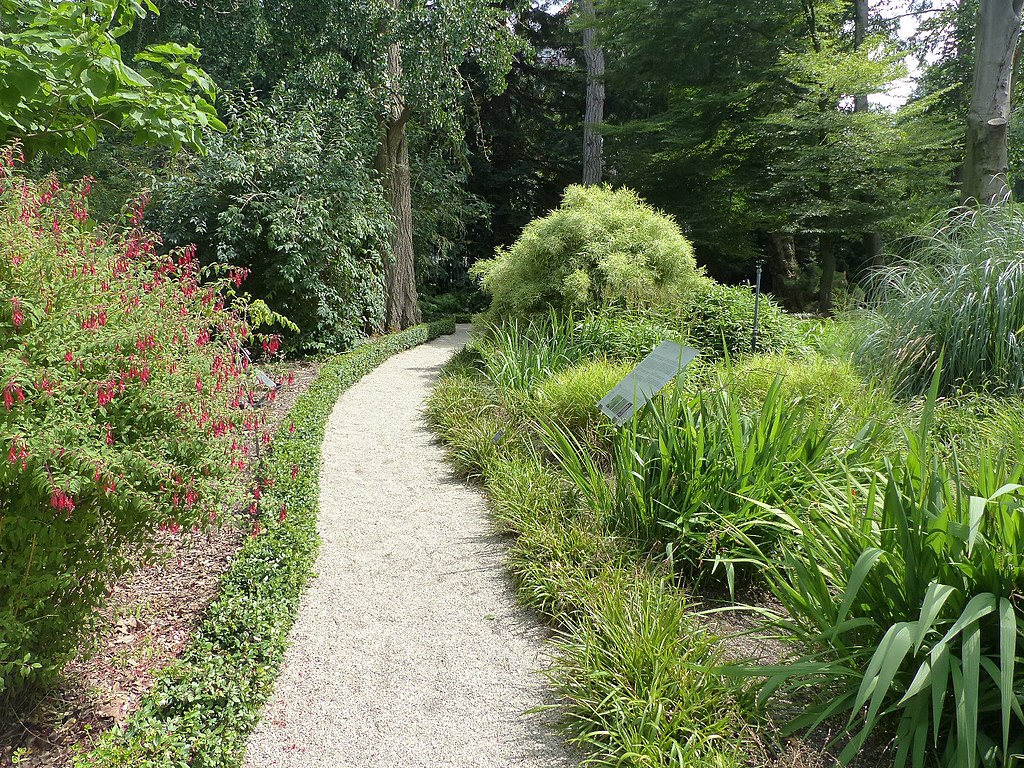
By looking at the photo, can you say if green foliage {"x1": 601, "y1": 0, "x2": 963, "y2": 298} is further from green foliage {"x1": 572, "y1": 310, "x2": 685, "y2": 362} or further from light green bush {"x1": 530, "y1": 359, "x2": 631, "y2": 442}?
light green bush {"x1": 530, "y1": 359, "x2": 631, "y2": 442}

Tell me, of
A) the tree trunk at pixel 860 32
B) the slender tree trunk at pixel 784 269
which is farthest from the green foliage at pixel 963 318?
the slender tree trunk at pixel 784 269

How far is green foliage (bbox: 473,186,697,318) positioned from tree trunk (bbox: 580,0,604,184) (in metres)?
8.74

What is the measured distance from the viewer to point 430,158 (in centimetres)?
1578

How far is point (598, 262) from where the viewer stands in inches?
292

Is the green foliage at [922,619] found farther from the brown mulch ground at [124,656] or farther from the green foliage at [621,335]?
the green foliage at [621,335]

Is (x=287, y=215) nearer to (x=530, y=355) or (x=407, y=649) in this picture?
(x=530, y=355)

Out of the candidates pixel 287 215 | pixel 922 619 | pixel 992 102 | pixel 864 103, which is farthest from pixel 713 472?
pixel 864 103

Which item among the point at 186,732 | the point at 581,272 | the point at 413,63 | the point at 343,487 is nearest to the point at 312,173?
the point at 413,63

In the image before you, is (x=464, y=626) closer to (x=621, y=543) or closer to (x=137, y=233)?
(x=621, y=543)

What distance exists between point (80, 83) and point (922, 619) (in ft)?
11.9

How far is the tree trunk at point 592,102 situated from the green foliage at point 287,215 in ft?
25.0

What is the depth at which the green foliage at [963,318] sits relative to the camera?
14.8 feet

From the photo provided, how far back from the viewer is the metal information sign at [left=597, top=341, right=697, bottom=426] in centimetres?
369

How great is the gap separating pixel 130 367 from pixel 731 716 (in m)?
2.28
